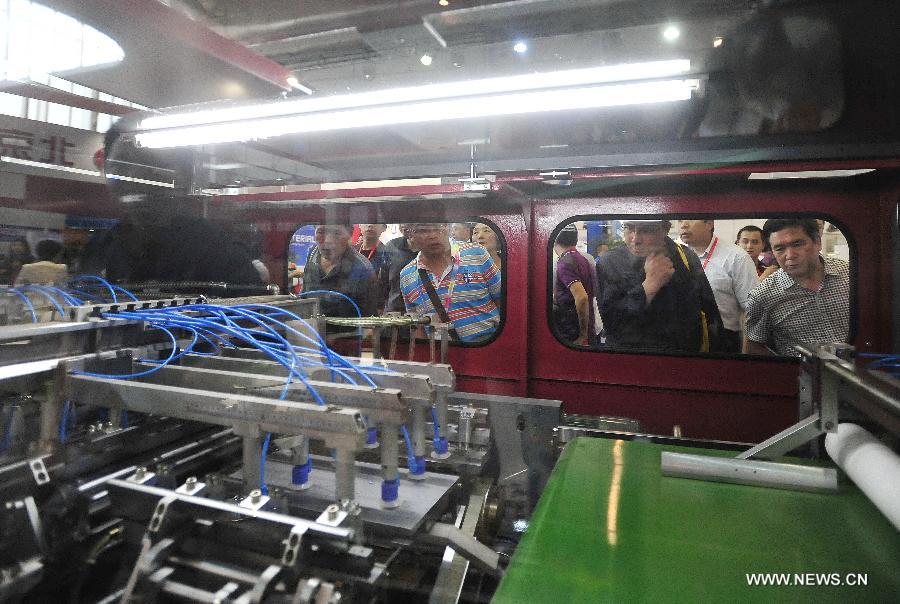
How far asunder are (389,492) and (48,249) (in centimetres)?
313

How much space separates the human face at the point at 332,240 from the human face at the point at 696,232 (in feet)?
9.10

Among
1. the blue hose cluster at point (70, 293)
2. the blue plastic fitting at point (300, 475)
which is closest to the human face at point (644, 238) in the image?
the blue plastic fitting at point (300, 475)

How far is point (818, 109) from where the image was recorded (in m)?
2.76

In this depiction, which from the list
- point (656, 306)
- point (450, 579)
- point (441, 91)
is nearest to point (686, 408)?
point (656, 306)

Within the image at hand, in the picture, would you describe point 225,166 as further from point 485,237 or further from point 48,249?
point 485,237

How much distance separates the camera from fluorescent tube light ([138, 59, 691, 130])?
165 cm

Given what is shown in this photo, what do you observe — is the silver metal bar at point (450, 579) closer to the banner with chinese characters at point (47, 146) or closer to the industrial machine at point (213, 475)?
the industrial machine at point (213, 475)

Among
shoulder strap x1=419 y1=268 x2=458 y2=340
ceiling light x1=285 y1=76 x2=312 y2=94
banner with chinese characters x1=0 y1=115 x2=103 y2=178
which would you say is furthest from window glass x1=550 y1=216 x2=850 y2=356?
banner with chinese characters x1=0 y1=115 x2=103 y2=178

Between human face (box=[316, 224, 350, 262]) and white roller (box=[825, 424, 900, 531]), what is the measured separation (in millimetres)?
3732

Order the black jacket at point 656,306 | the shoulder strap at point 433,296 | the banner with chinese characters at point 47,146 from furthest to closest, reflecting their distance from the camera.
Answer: the shoulder strap at point 433,296
the black jacket at point 656,306
the banner with chinese characters at point 47,146

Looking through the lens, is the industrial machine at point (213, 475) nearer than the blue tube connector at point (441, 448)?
Yes

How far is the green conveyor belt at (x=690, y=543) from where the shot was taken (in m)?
1.45

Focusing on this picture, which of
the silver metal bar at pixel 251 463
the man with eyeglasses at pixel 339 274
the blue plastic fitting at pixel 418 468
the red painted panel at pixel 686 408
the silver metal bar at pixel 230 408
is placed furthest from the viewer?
the man with eyeglasses at pixel 339 274
